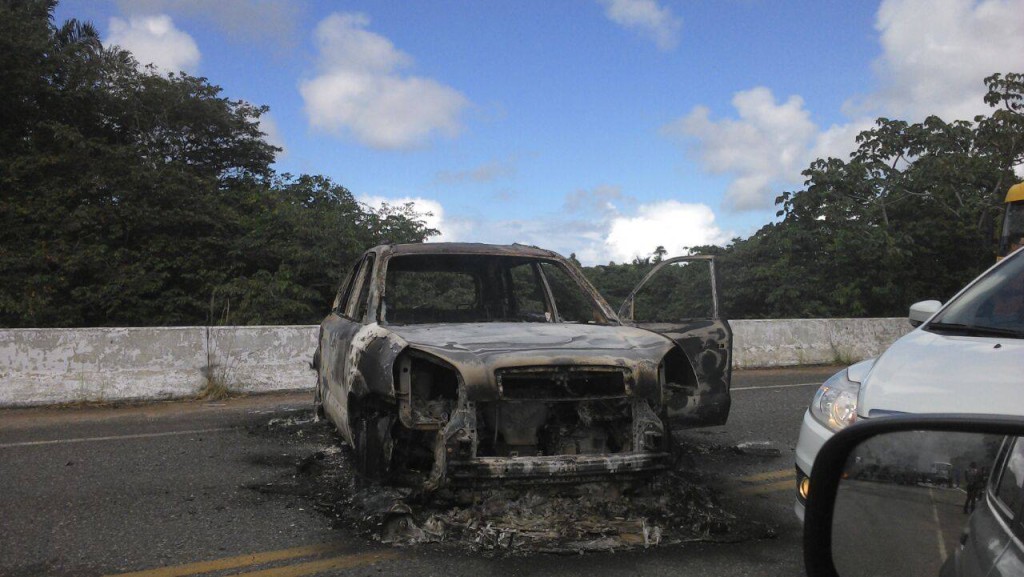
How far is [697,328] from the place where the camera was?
5.63 meters

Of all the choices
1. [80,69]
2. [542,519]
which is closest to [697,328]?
[542,519]

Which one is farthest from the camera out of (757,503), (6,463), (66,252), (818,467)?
(66,252)

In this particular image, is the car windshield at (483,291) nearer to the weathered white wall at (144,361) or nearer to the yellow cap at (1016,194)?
the weathered white wall at (144,361)

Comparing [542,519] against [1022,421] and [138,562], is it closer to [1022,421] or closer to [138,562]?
[138,562]

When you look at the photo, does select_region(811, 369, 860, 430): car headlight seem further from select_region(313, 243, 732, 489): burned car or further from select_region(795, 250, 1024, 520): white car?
select_region(313, 243, 732, 489): burned car

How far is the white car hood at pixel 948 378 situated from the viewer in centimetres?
264

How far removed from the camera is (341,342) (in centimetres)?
555

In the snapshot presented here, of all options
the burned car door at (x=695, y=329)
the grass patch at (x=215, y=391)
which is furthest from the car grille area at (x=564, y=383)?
the grass patch at (x=215, y=391)

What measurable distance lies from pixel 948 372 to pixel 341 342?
3858 millimetres

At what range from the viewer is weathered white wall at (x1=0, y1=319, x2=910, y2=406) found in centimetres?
941

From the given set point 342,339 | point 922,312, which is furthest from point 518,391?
point 922,312

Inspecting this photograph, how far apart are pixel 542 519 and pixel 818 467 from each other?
281 cm

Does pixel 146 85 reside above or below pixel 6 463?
above

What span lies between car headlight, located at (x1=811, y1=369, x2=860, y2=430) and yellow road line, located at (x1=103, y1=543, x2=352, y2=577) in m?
2.46
